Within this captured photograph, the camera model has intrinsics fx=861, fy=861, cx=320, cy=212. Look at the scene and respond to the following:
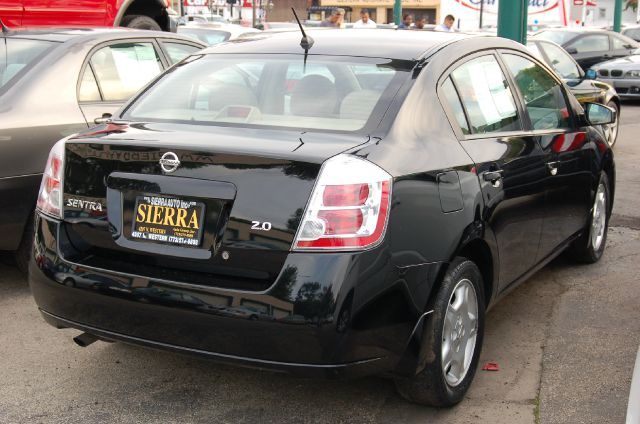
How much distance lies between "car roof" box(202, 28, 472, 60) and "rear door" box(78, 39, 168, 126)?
1485mm

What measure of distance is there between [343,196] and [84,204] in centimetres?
108

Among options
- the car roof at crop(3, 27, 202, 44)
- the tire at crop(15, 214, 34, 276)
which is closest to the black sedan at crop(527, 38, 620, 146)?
the car roof at crop(3, 27, 202, 44)

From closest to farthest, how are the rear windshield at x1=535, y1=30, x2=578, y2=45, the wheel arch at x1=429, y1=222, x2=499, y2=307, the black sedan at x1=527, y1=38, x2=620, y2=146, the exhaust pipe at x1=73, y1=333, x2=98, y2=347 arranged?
the wheel arch at x1=429, y1=222, x2=499, y2=307, the exhaust pipe at x1=73, y1=333, x2=98, y2=347, the black sedan at x1=527, y1=38, x2=620, y2=146, the rear windshield at x1=535, y1=30, x2=578, y2=45

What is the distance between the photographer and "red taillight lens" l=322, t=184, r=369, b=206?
3.07 m

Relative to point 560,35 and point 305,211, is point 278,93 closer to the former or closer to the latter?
point 305,211

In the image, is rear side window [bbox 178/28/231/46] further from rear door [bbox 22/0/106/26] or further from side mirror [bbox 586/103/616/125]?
side mirror [bbox 586/103/616/125]

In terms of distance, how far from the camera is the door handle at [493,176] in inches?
151

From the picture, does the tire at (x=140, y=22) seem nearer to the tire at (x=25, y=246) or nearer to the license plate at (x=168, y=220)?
the tire at (x=25, y=246)

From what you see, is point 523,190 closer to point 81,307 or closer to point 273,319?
point 273,319

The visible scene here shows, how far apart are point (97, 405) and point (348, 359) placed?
1.25 meters

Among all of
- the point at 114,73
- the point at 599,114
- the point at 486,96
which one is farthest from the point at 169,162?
the point at 599,114

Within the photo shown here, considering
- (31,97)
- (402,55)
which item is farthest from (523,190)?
(31,97)

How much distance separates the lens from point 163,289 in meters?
3.19

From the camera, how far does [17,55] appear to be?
5.65 metres
